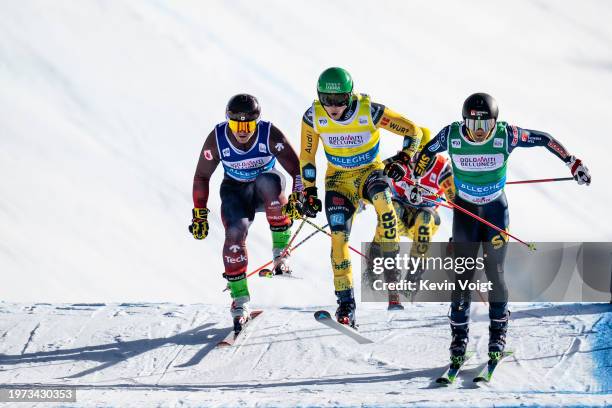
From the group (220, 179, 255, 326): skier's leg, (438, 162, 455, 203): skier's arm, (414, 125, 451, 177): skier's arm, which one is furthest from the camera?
(438, 162, 455, 203): skier's arm

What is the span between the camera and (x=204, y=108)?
63.9 ft

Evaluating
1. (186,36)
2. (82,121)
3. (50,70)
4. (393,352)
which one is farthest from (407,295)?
(186,36)

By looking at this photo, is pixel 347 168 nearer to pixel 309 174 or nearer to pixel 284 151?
pixel 309 174

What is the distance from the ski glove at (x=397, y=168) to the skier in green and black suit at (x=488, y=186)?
515 mm

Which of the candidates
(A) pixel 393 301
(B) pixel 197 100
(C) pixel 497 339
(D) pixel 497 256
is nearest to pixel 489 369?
(C) pixel 497 339

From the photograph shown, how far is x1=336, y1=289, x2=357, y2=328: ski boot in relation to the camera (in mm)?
8984

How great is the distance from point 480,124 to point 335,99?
1.46 metres

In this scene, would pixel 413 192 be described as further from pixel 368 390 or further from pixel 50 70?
pixel 50 70

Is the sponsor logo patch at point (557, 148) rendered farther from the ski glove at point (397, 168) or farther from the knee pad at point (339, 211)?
the knee pad at point (339, 211)

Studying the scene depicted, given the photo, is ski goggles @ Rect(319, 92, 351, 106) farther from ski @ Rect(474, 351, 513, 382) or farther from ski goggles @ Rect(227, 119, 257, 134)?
ski @ Rect(474, 351, 513, 382)

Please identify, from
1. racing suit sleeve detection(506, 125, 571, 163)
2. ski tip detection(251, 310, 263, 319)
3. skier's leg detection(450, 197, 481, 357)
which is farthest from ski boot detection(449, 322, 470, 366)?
ski tip detection(251, 310, 263, 319)

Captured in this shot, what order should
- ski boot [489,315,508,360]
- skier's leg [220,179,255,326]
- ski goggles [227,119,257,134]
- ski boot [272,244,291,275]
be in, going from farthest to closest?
ski boot [272,244,291,275] < skier's leg [220,179,255,326] < ski goggles [227,119,257,134] < ski boot [489,315,508,360]

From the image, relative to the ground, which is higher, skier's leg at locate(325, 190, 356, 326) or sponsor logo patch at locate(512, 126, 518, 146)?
sponsor logo patch at locate(512, 126, 518, 146)

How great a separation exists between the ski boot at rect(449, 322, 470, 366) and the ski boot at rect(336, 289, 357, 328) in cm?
109
